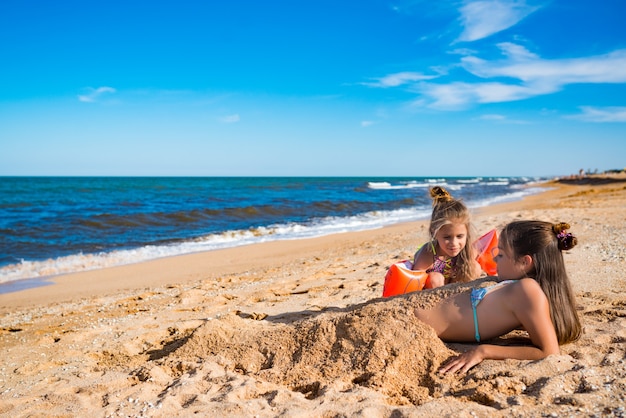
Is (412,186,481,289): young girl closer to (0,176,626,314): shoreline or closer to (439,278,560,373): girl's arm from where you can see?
(439,278,560,373): girl's arm

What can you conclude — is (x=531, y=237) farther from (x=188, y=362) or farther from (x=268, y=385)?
(x=188, y=362)

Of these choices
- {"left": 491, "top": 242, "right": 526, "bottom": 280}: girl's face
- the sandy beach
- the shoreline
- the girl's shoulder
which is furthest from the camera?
the shoreline

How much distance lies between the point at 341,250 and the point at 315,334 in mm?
6375

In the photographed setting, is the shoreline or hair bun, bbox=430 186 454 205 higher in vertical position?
hair bun, bbox=430 186 454 205

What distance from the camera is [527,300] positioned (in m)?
2.67

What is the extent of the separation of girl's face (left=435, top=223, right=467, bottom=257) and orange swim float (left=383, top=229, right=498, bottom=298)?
9.8 inches

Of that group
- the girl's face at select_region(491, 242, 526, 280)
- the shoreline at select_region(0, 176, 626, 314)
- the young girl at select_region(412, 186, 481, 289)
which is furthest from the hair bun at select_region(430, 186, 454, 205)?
the shoreline at select_region(0, 176, 626, 314)

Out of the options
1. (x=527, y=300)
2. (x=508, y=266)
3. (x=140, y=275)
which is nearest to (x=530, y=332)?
(x=527, y=300)

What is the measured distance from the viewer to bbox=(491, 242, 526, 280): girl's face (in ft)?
9.30

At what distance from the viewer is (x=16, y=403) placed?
2889 mm

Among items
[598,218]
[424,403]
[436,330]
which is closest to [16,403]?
[424,403]

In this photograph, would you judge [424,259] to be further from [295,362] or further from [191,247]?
[191,247]

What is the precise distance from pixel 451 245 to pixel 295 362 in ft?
6.05

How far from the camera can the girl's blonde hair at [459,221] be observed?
3953 millimetres
